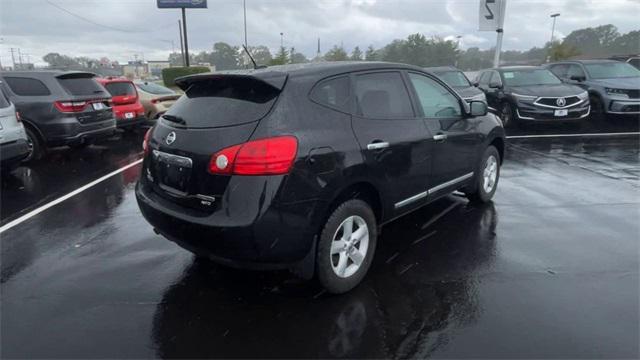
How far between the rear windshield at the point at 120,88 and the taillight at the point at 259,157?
9551 mm

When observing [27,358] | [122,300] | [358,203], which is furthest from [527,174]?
[27,358]

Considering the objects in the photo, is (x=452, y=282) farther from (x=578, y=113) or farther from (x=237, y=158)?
(x=578, y=113)

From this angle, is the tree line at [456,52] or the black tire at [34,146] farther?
the tree line at [456,52]

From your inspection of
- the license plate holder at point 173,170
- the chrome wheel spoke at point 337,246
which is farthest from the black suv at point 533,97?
the license plate holder at point 173,170

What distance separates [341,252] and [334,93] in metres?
1.20

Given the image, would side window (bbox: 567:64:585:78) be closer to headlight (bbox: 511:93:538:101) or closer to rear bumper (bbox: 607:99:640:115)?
rear bumper (bbox: 607:99:640:115)

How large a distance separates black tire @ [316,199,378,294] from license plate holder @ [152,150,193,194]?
3.39 feet

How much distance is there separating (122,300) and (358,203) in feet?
6.30

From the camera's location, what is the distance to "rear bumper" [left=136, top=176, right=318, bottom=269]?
274 centimetres

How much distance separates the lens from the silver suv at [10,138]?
616 cm

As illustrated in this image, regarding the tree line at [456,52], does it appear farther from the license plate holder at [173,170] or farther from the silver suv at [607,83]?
the license plate holder at [173,170]

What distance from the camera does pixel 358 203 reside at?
329 cm

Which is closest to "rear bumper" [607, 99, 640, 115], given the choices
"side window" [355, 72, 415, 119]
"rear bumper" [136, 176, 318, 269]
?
"side window" [355, 72, 415, 119]

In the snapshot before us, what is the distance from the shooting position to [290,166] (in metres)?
2.79
